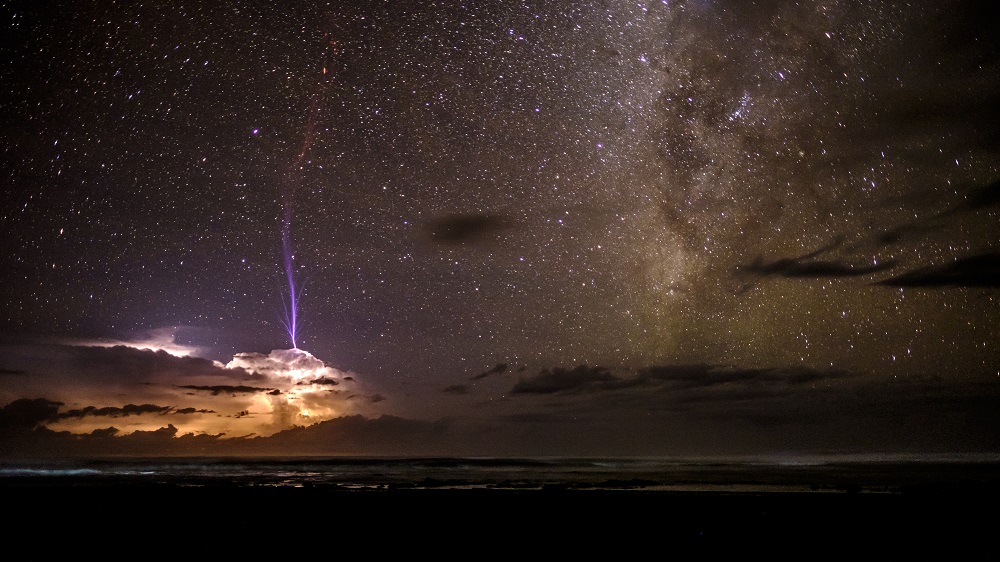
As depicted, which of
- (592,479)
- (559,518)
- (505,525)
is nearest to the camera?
(505,525)

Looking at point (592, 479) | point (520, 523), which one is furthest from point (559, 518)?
point (592, 479)

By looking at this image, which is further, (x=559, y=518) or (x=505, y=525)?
(x=559, y=518)

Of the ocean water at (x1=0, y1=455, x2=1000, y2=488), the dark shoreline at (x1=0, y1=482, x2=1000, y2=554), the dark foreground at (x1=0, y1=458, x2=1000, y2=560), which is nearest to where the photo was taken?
the dark foreground at (x1=0, y1=458, x2=1000, y2=560)

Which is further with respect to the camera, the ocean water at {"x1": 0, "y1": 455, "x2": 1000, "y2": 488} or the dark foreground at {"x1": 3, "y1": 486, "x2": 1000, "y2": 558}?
the ocean water at {"x1": 0, "y1": 455, "x2": 1000, "y2": 488}

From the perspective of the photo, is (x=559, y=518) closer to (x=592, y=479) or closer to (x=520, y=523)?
(x=520, y=523)

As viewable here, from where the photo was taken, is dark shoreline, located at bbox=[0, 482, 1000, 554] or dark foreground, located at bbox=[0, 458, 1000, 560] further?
dark shoreline, located at bbox=[0, 482, 1000, 554]

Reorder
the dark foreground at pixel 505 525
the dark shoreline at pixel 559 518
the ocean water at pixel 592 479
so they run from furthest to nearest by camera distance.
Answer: the ocean water at pixel 592 479 → the dark shoreline at pixel 559 518 → the dark foreground at pixel 505 525

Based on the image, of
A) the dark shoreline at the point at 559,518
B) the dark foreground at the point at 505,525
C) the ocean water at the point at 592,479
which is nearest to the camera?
the dark foreground at the point at 505,525

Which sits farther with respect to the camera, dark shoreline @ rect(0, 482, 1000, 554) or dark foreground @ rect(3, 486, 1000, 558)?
dark shoreline @ rect(0, 482, 1000, 554)

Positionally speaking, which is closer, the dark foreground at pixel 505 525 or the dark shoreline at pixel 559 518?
the dark foreground at pixel 505 525

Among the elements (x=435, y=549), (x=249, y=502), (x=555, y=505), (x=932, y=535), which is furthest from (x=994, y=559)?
(x=249, y=502)

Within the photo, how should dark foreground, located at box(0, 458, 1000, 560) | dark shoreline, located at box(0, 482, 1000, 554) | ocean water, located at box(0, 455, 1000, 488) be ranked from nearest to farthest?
dark foreground, located at box(0, 458, 1000, 560) < dark shoreline, located at box(0, 482, 1000, 554) < ocean water, located at box(0, 455, 1000, 488)

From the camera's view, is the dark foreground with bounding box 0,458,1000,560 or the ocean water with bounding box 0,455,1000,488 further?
the ocean water with bounding box 0,455,1000,488
